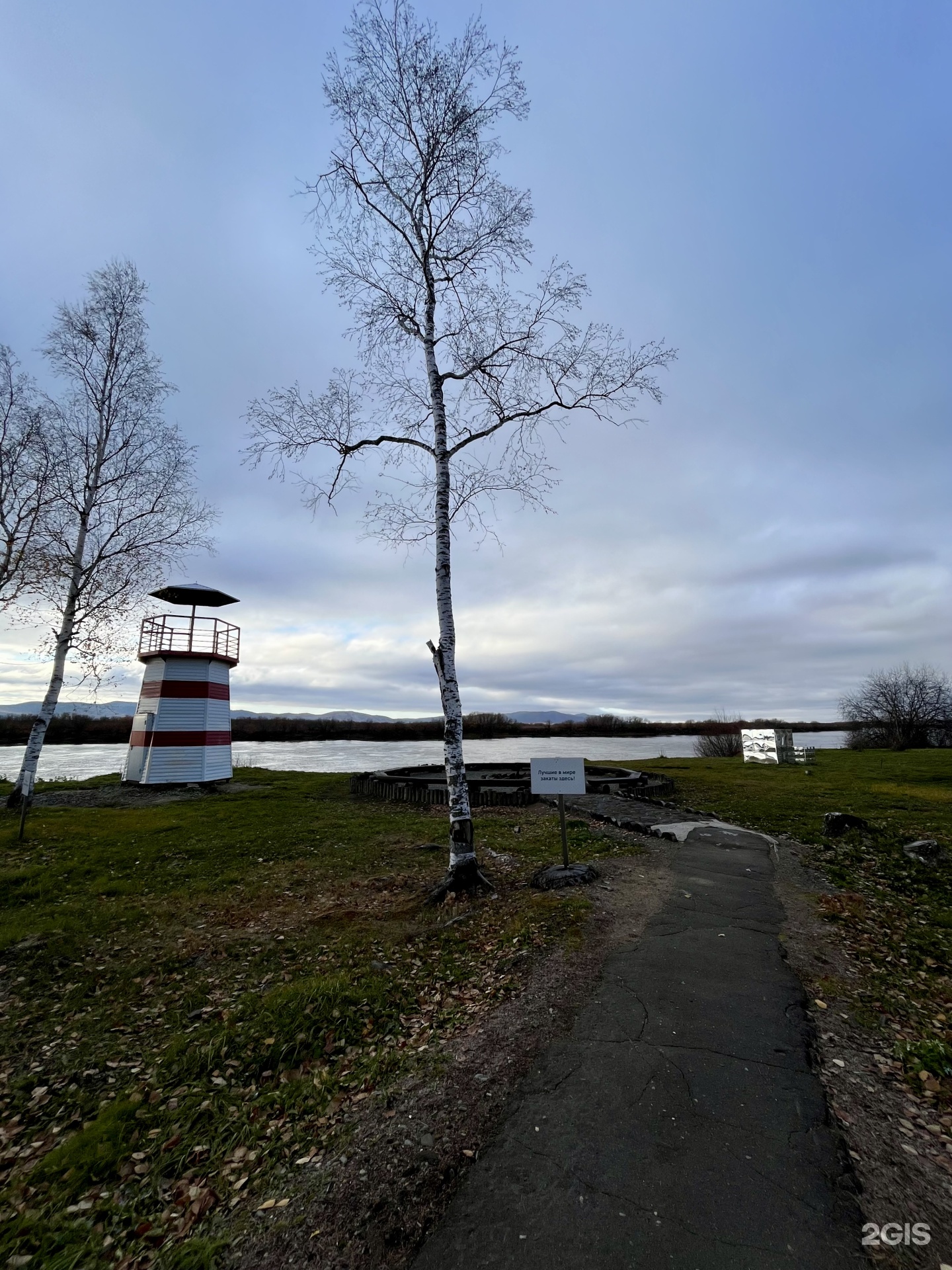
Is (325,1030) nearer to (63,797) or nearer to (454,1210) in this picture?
(454,1210)

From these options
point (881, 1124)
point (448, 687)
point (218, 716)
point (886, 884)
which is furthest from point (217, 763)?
point (881, 1124)

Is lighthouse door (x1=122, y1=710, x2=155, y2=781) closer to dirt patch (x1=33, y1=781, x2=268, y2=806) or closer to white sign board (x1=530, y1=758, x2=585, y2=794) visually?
dirt patch (x1=33, y1=781, x2=268, y2=806)

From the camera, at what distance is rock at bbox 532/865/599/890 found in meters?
8.38

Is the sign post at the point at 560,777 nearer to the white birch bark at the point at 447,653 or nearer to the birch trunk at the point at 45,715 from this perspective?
the white birch bark at the point at 447,653

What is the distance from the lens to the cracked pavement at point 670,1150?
2723mm

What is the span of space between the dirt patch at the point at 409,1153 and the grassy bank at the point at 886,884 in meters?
2.60

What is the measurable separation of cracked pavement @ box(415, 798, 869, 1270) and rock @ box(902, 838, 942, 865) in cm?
632

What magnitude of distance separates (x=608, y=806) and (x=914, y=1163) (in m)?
11.3

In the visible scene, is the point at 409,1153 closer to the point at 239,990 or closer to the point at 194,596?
the point at 239,990

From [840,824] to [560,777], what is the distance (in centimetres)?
713

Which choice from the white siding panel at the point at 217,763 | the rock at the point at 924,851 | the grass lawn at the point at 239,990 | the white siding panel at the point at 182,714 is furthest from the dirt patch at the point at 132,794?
the rock at the point at 924,851

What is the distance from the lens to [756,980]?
5473 mm

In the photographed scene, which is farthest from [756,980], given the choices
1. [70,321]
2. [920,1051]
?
[70,321]

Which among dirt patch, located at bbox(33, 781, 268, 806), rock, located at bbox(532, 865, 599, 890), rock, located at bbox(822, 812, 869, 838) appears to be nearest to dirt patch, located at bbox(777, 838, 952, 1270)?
rock, located at bbox(532, 865, 599, 890)
